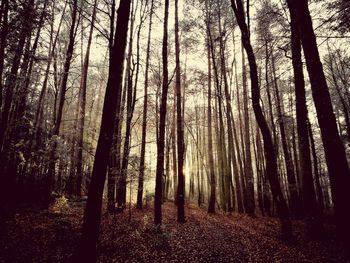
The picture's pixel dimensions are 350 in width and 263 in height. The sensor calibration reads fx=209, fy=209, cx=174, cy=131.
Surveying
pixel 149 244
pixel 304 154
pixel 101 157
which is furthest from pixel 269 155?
pixel 101 157

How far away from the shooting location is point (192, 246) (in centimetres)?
713

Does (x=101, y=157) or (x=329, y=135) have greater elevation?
(x=329, y=135)

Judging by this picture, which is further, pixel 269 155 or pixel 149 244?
pixel 269 155

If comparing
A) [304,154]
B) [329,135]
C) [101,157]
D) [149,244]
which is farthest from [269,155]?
[101,157]

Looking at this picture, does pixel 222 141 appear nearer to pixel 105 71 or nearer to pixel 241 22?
pixel 241 22

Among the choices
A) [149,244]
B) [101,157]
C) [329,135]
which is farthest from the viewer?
[149,244]

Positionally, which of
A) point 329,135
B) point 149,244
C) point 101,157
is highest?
point 329,135

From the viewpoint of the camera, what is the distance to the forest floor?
5637 millimetres

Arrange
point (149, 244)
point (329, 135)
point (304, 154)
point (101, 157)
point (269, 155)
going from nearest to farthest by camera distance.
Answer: point (329, 135), point (101, 157), point (149, 244), point (269, 155), point (304, 154)

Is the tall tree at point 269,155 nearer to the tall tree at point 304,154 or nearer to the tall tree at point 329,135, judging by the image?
the tall tree at point 304,154

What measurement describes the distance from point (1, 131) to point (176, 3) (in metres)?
10.3

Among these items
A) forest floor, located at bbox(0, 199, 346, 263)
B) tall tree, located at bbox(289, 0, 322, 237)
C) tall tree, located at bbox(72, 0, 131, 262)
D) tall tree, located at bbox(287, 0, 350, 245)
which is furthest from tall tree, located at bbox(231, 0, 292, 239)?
tall tree, located at bbox(72, 0, 131, 262)

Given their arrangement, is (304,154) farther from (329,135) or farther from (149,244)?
(149,244)

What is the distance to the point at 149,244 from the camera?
7137mm
